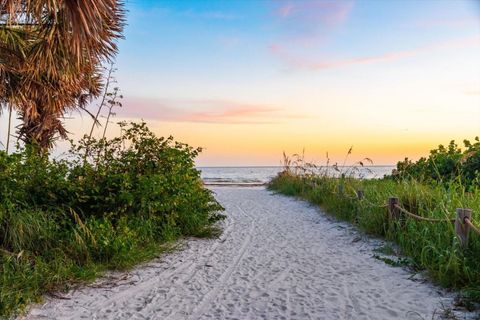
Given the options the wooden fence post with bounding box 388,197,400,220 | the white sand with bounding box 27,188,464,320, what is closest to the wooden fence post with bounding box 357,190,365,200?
the white sand with bounding box 27,188,464,320

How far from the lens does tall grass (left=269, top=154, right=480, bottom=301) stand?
4934 mm

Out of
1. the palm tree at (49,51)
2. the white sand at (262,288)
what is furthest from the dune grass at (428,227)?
the palm tree at (49,51)

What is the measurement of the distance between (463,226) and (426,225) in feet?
4.00

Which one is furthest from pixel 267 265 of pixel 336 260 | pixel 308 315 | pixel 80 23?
pixel 80 23

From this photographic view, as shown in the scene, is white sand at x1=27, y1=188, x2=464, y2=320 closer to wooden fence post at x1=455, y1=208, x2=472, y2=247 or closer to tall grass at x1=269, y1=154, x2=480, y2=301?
tall grass at x1=269, y1=154, x2=480, y2=301

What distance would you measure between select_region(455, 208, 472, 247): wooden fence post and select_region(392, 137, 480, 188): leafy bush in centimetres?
650

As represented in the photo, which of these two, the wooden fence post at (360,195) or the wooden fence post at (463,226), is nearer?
the wooden fence post at (463,226)

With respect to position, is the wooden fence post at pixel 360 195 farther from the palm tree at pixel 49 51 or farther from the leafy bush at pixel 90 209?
the palm tree at pixel 49 51

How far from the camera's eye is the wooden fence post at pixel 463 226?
515 cm

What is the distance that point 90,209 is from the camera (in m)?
6.91

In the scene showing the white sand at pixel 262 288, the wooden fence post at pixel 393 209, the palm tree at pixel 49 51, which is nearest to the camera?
the white sand at pixel 262 288

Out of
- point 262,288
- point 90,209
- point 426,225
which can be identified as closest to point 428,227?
point 426,225

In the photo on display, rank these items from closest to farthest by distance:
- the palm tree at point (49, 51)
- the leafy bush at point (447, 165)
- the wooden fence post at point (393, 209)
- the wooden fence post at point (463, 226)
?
the wooden fence post at point (463, 226), the palm tree at point (49, 51), the wooden fence post at point (393, 209), the leafy bush at point (447, 165)

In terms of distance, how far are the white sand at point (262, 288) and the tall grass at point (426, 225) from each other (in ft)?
1.00
